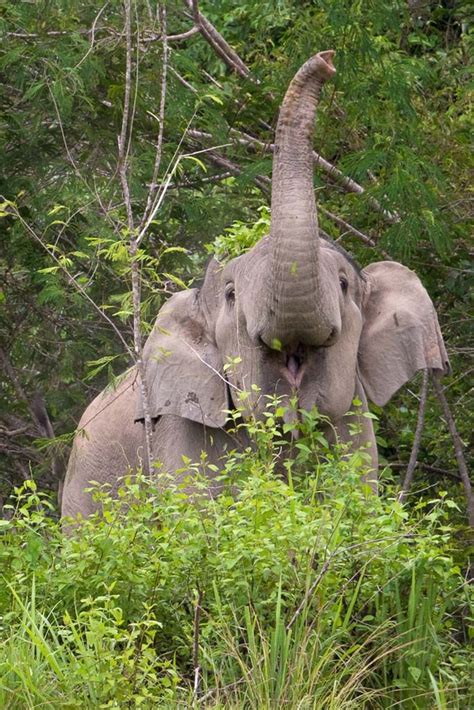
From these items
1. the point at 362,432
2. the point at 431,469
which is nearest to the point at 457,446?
the point at 431,469

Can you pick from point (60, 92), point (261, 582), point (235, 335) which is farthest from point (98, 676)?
point (60, 92)

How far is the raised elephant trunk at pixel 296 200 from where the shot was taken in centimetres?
686

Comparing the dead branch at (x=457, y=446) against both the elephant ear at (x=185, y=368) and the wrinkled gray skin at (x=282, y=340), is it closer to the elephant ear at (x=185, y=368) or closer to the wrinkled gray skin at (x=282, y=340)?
the wrinkled gray skin at (x=282, y=340)

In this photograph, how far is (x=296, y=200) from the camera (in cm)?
691

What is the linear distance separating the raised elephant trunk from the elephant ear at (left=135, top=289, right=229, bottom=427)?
0.93m

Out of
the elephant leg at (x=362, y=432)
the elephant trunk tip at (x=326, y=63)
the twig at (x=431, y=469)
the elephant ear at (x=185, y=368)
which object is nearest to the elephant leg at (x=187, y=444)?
the elephant ear at (x=185, y=368)

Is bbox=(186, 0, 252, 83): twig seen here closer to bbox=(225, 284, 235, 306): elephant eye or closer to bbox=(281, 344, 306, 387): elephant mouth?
bbox=(225, 284, 235, 306): elephant eye

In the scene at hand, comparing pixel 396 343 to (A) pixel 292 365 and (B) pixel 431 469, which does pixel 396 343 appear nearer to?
(A) pixel 292 365

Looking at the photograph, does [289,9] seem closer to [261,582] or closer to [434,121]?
[434,121]

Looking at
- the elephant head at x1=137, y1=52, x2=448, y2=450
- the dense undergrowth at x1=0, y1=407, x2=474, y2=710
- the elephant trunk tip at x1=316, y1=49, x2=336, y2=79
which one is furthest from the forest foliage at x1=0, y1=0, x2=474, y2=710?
the elephant trunk tip at x1=316, y1=49, x2=336, y2=79

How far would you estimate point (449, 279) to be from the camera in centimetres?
1030

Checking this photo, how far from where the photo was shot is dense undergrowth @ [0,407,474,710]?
16.8 ft

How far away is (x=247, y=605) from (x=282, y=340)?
1.99 m

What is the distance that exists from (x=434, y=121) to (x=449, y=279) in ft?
3.16
